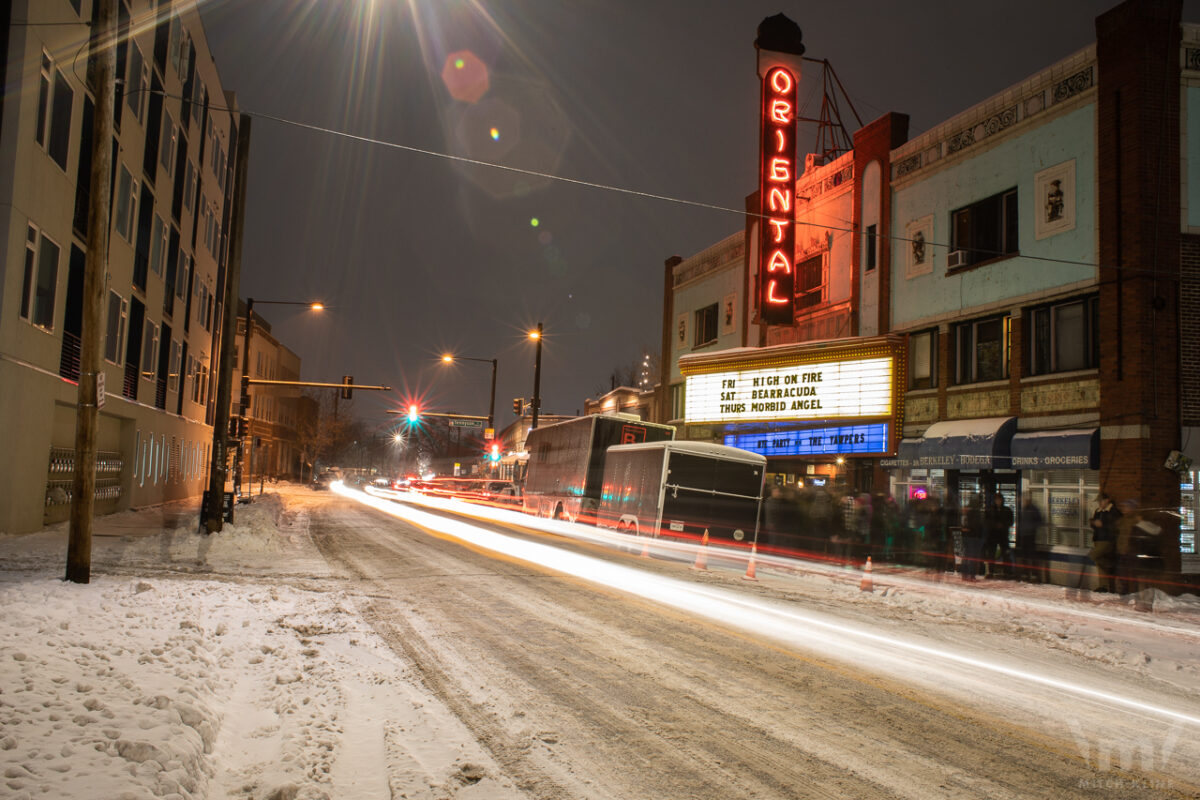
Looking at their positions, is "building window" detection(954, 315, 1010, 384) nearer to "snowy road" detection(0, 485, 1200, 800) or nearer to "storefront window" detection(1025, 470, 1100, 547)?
"storefront window" detection(1025, 470, 1100, 547)

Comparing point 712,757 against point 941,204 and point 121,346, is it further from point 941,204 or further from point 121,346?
point 121,346

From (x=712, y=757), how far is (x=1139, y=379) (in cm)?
1594

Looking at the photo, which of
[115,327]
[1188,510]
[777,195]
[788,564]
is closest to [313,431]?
[115,327]

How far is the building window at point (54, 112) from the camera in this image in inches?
662

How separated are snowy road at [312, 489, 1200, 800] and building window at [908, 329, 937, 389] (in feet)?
34.6

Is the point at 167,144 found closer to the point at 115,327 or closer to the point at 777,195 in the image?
the point at 115,327

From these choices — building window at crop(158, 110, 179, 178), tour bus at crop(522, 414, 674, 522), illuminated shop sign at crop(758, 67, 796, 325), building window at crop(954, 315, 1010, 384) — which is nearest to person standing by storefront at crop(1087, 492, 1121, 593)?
building window at crop(954, 315, 1010, 384)

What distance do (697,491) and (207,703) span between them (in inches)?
697

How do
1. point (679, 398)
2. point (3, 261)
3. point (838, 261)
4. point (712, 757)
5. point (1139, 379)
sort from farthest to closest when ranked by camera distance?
point (679, 398)
point (838, 261)
point (1139, 379)
point (3, 261)
point (712, 757)

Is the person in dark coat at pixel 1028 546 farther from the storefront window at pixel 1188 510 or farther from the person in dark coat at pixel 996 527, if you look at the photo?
the storefront window at pixel 1188 510

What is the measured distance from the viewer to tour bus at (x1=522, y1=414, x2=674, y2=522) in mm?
27656

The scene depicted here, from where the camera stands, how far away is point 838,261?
87.9ft

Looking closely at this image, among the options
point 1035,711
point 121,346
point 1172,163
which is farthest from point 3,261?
point 1172,163

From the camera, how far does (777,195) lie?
26.7 meters
